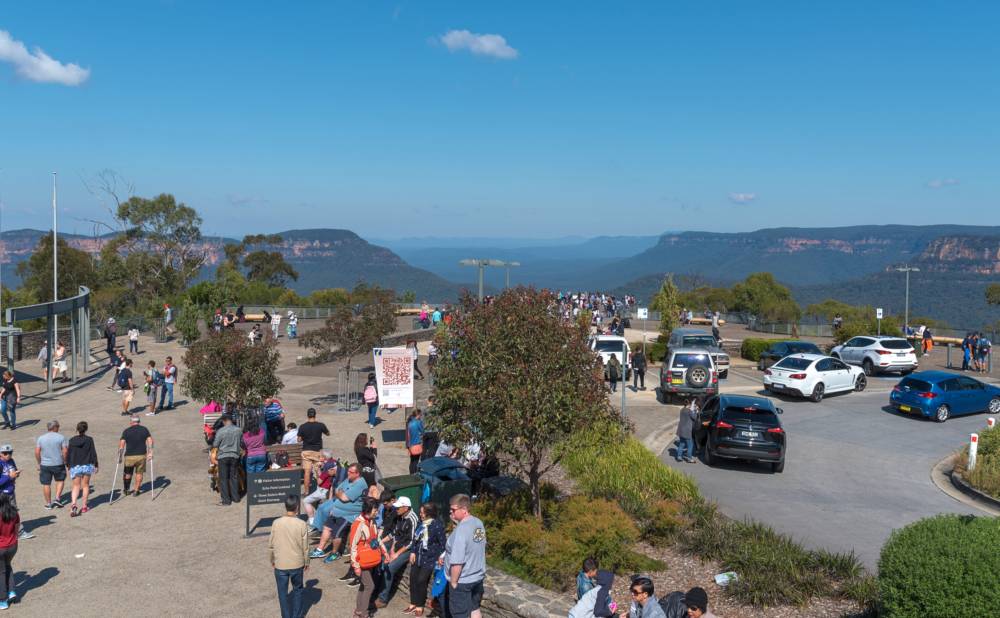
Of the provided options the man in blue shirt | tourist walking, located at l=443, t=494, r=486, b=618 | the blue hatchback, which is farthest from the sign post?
the blue hatchback

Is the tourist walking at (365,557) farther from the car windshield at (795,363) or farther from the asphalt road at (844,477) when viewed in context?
the car windshield at (795,363)

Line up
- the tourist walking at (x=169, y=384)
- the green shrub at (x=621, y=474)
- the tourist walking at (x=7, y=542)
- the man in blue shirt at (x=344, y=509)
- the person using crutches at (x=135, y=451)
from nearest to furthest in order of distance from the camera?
the tourist walking at (x=7, y=542) < the man in blue shirt at (x=344, y=509) < the green shrub at (x=621, y=474) < the person using crutches at (x=135, y=451) < the tourist walking at (x=169, y=384)

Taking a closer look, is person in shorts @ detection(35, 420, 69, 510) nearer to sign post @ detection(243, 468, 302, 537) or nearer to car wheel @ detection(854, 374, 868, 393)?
sign post @ detection(243, 468, 302, 537)

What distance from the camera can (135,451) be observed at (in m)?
13.5

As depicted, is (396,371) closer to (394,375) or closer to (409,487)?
(394,375)

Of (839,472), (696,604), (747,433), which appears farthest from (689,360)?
(696,604)

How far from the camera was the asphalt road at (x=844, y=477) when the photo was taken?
12.6 metres

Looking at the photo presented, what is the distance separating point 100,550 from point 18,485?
4.65m

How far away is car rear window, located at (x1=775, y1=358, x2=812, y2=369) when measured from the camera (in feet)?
82.1

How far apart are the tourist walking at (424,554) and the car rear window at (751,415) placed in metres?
9.07

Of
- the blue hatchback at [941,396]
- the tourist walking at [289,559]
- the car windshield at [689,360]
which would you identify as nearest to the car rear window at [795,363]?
the blue hatchback at [941,396]

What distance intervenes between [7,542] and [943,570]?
379 inches

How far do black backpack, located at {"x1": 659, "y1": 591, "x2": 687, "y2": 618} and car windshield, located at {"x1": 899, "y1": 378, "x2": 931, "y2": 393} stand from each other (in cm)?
1715

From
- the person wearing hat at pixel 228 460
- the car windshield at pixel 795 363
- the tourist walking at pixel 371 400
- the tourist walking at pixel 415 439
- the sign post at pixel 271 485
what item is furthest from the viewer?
the car windshield at pixel 795 363
